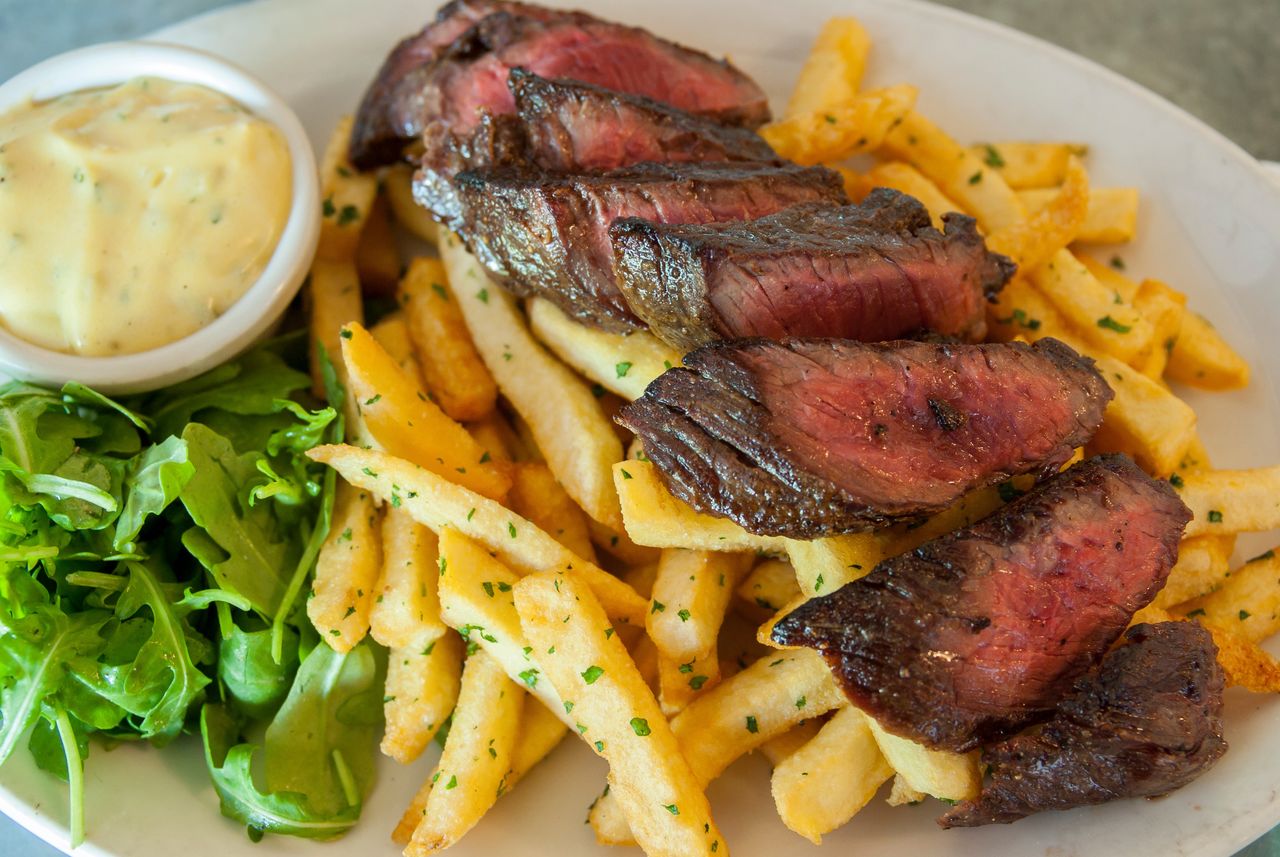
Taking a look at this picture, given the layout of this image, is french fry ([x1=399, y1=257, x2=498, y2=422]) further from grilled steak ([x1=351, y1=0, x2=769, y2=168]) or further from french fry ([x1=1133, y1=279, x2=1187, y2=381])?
french fry ([x1=1133, y1=279, x2=1187, y2=381])

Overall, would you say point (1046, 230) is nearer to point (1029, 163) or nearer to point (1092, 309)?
point (1092, 309)

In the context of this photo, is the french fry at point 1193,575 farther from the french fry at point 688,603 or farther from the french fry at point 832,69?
the french fry at point 832,69

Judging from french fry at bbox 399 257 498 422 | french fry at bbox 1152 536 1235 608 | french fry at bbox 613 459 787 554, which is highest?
french fry at bbox 1152 536 1235 608

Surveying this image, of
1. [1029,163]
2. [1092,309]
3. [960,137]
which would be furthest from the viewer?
[960,137]

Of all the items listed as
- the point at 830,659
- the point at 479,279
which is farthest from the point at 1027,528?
the point at 479,279

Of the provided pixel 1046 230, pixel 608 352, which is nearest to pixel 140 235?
pixel 608 352

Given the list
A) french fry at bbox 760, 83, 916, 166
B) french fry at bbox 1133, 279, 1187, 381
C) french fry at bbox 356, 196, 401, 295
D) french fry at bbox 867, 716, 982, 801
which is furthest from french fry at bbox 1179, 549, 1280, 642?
french fry at bbox 356, 196, 401, 295

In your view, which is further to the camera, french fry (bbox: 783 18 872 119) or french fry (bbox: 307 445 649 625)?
french fry (bbox: 783 18 872 119)
